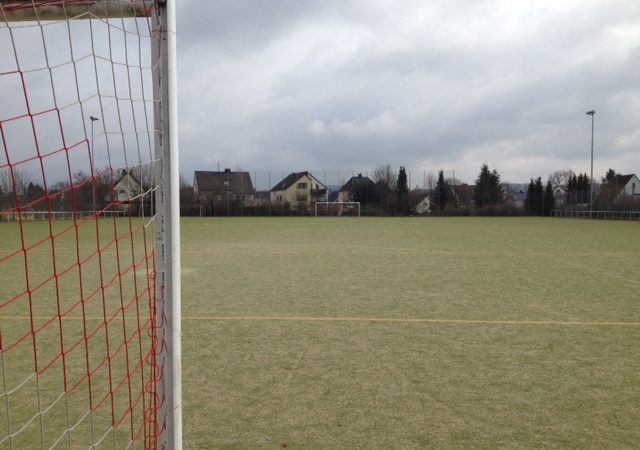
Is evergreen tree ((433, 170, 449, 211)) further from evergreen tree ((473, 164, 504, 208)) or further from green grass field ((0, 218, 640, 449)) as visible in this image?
green grass field ((0, 218, 640, 449))

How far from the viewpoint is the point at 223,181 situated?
63031 mm

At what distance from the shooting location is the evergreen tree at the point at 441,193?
48469 millimetres

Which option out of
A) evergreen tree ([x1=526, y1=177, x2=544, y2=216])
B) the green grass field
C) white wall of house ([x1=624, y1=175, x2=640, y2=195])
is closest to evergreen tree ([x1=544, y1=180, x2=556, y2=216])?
evergreen tree ([x1=526, y1=177, x2=544, y2=216])

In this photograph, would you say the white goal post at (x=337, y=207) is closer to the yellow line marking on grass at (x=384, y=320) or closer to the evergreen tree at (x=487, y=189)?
the evergreen tree at (x=487, y=189)

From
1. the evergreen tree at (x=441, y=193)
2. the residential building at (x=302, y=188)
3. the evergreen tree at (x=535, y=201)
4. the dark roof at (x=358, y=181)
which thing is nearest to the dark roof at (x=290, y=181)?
the residential building at (x=302, y=188)

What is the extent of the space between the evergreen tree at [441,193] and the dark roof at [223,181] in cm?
2187

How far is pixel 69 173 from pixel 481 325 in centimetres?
398

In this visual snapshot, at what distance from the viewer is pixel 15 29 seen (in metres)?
2.55

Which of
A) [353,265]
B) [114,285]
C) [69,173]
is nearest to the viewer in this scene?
[69,173]

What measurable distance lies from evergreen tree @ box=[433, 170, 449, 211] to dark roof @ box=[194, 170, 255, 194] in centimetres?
2187

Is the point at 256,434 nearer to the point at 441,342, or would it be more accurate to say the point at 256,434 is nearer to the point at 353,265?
the point at 441,342

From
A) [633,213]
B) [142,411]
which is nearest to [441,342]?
[142,411]

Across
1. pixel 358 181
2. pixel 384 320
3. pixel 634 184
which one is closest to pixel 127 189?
pixel 384 320

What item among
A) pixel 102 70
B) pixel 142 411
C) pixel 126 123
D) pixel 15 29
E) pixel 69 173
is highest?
pixel 15 29
